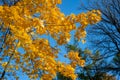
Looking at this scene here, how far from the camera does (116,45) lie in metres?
17.3

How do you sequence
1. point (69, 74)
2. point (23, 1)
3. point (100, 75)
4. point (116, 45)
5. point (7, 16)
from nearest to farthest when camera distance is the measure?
point (7, 16), point (69, 74), point (23, 1), point (116, 45), point (100, 75)

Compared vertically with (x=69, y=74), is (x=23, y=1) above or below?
above

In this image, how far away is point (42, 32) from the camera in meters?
6.01

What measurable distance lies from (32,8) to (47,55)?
109 cm

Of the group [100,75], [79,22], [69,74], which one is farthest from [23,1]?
[100,75]

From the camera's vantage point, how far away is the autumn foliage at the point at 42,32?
555cm

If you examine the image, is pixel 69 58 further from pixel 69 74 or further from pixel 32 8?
pixel 32 8

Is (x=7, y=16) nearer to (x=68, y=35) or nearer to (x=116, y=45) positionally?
(x=68, y=35)

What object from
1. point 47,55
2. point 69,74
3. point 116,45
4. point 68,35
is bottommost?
point 69,74

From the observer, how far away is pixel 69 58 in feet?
20.5

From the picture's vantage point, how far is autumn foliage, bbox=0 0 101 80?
5550 mm

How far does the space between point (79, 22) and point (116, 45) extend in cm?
1160

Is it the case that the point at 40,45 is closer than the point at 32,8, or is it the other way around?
the point at 40,45

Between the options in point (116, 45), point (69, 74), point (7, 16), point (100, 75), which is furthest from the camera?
point (100, 75)
